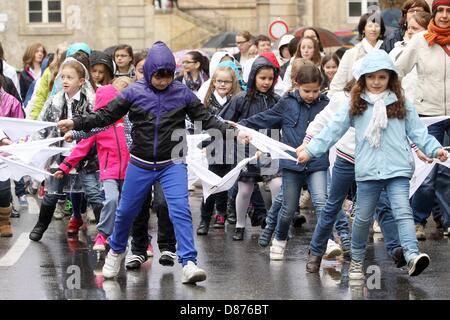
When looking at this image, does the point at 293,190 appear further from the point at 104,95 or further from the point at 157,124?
the point at 104,95

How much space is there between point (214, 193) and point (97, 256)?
1890 mm

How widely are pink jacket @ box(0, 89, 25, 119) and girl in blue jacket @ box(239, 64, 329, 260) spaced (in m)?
3.24

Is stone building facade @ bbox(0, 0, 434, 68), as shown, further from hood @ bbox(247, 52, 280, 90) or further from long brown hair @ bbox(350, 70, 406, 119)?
long brown hair @ bbox(350, 70, 406, 119)

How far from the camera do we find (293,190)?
12.2 meters

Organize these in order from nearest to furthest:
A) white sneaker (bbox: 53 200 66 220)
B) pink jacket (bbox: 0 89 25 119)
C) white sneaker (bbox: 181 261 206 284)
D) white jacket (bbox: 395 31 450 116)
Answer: white sneaker (bbox: 181 261 206 284), white jacket (bbox: 395 31 450 116), pink jacket (bbox: 0 89 25 119), white sneaker (bbox: 53 200 66 220)

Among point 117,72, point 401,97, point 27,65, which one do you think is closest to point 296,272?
point 401,97

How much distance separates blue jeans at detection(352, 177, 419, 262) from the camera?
10594mm

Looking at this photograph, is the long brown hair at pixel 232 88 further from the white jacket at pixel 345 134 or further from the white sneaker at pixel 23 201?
the white sneaker at pixel 23 201

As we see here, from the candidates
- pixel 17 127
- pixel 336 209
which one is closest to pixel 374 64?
pixel 336 209

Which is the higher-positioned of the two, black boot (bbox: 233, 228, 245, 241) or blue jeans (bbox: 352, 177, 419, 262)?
blue jeans (bbox: 352, 177, 419, 262)

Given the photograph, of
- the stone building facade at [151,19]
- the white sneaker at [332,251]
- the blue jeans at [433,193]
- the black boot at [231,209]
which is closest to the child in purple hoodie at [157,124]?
the white sneaker at [332,251]

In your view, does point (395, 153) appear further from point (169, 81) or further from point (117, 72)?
point (117, 72)

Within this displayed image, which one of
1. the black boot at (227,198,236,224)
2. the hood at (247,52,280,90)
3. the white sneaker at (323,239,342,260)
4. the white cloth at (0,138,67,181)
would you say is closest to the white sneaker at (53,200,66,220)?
the black boot at (227,198,236,224)

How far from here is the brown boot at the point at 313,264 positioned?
37.4ft
